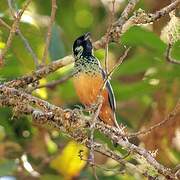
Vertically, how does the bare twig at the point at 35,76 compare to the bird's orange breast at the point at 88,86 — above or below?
above

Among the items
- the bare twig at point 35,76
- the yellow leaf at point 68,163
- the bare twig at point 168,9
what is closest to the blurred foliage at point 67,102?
the yellow leaf at point 68,163

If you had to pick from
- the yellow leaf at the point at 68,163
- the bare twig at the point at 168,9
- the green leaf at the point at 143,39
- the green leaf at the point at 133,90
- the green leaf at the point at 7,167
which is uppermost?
the bare twig at the point at 168,9

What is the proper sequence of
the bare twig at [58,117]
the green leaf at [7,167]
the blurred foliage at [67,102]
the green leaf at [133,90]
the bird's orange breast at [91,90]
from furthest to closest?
the green leaf at [133,90], the blurred foliage at [67,102], the bird's orange breast at [91,90], the green leaf at [7,167], the bare twig at [58,117]

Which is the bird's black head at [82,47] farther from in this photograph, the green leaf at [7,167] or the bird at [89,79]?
the green leaf at [7,167]

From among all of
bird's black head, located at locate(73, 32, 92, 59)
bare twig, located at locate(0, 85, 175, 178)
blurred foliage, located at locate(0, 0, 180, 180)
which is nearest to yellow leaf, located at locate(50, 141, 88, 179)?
blurred foliage, located at locate(0, 0, 180, 180)

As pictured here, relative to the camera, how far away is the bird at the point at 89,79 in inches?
169

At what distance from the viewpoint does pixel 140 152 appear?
3064 mm

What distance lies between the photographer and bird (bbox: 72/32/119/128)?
4289 millimetres

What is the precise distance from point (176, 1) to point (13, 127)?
186 cm

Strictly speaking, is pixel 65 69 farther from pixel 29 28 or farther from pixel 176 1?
pixel 176 1

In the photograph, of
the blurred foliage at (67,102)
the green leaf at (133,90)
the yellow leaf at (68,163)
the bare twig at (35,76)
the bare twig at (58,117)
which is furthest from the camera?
the yellow leaf at (68,163)

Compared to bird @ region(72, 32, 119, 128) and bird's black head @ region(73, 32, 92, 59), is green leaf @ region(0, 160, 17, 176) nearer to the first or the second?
bird @ region(72, 32, 119, 128)

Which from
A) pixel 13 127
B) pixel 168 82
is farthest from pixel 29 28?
pixel 168 82

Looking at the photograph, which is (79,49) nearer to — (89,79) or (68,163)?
(89,79)
